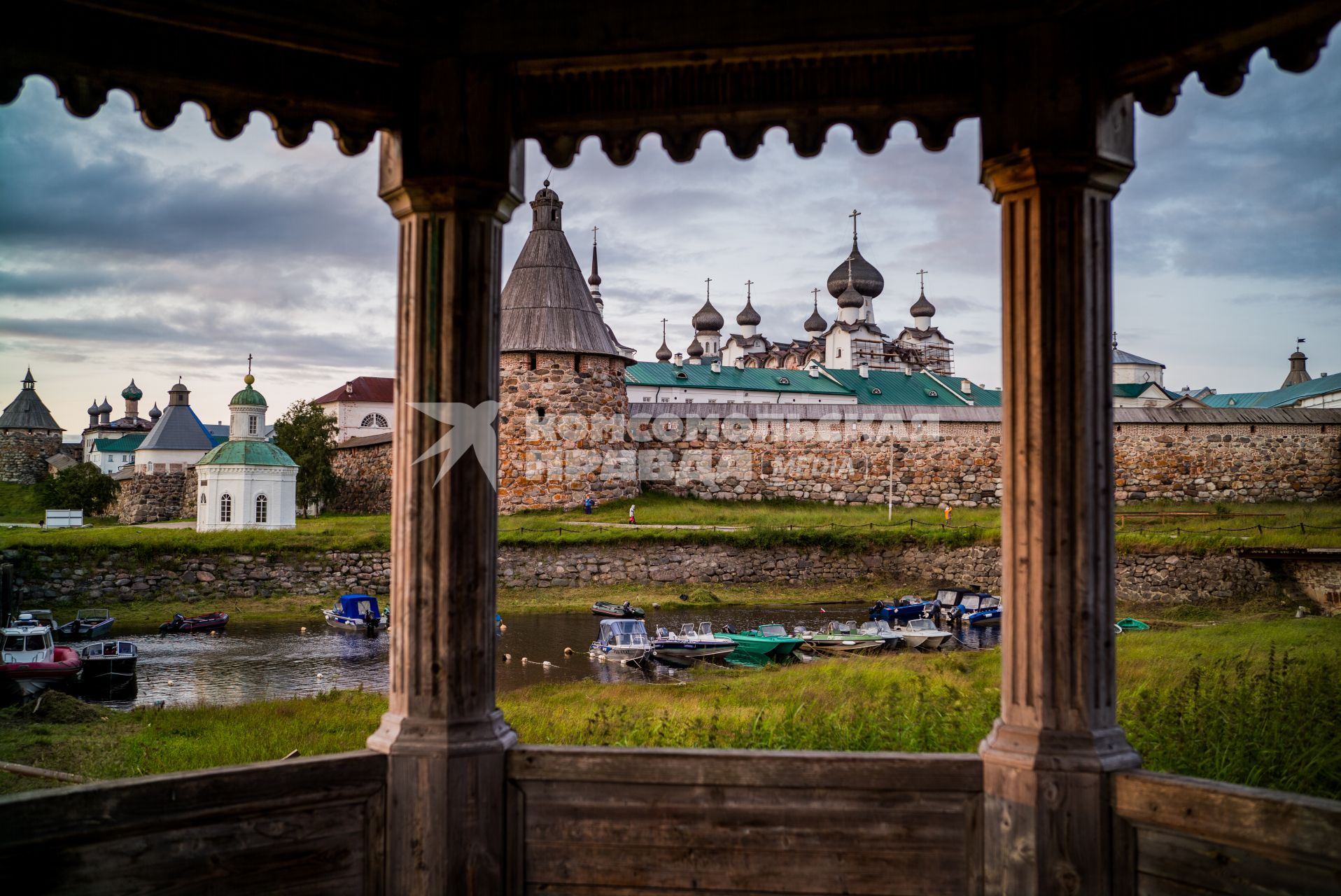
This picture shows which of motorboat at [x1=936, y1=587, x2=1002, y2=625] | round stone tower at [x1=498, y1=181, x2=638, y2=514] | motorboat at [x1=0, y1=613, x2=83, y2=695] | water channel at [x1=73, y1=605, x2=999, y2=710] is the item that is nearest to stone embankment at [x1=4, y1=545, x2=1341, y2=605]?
motorboat at [x1=936, y1=587, x2=1002, y2=625]

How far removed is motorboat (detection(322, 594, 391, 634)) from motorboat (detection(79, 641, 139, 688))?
5532 millimetres

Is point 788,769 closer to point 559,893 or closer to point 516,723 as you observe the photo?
point 559,893

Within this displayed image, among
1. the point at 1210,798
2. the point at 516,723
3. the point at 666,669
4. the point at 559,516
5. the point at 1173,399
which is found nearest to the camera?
the point at 1210,798

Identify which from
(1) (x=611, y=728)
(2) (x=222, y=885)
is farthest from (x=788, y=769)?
(1) (x=611, y=728)

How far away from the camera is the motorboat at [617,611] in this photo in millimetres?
20531

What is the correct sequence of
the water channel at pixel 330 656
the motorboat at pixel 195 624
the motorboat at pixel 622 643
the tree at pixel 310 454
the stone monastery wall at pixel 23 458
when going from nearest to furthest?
the water channel at pixel 330 656, the motorboat at pixel 622 643, the motorboat at pixel 195 624, the tree at pixel 310 454, the stone monastery wall at pixel 23 458

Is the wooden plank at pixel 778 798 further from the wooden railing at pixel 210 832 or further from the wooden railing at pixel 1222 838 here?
the wooden railing at pixel 210 832

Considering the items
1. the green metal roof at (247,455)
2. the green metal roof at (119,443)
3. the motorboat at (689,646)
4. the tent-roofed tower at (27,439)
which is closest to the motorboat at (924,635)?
the motorboat at (689,646)

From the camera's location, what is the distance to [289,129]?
311 cm

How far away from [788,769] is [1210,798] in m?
1.06

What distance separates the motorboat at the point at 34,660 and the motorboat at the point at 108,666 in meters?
0.16

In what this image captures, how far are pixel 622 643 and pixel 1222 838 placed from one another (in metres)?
13.5

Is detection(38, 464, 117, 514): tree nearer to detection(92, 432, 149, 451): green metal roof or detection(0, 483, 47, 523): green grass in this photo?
detection(0, 483, 47, 523): green grass

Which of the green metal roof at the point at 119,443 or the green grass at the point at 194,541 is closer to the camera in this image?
the green grass at the point at 194,541
